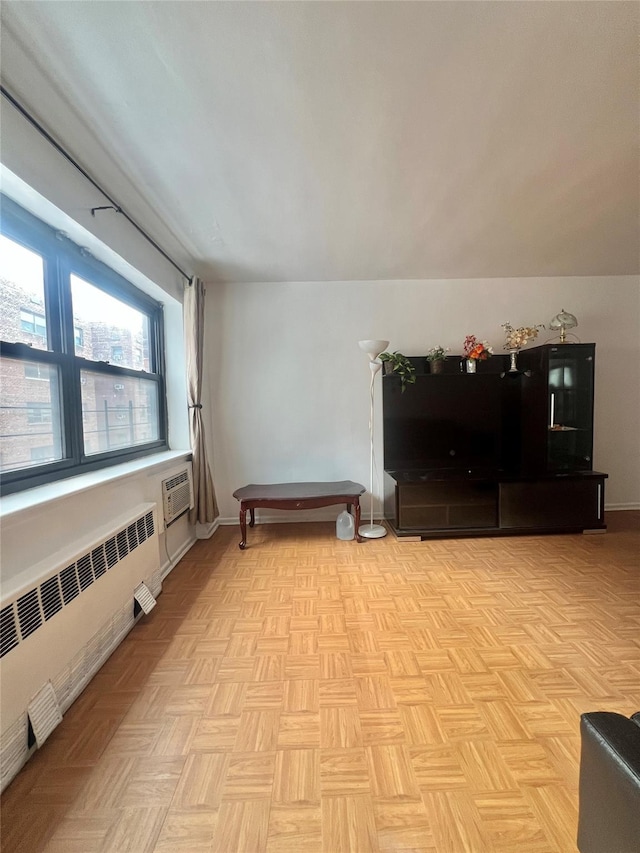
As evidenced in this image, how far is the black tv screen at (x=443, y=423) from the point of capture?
341cm

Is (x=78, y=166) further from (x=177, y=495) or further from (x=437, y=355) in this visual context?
(x=437, y=355)

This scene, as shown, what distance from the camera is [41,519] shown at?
4.56ft

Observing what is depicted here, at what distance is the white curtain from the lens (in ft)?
9.88

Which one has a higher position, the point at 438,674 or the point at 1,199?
the point at 1,199

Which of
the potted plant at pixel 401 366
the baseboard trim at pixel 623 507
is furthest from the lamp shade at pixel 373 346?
the baseboard trim at pixel 623 507

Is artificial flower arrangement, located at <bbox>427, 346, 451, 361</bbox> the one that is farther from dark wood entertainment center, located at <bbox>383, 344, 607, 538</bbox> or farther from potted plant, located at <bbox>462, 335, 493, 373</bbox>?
potted plant, located at <bbox>462, 335, 493, 373</bbox>

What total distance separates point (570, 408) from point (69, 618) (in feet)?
13.5

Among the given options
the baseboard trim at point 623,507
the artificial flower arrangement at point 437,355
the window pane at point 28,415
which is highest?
the artificial flower arrangement at point 437,355

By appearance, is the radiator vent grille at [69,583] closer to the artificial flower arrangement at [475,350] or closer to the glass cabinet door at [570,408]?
the artificial flower arrangement at [475,350]

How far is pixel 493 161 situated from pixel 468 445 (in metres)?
2.41

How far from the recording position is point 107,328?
232cm

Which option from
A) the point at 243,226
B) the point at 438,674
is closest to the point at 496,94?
the point at 243,226

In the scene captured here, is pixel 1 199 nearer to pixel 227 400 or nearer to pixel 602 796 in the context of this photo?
pixel 227 400

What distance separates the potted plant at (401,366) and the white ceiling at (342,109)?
3.62ft
